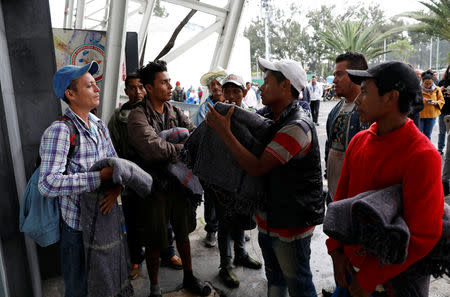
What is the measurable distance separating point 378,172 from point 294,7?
179ft

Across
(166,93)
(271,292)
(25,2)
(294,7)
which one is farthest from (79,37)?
(294,7)

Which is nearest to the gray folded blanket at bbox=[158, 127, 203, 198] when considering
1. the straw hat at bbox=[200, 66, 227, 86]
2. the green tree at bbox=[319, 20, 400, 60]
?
the straw hat at bbox=[200, 66, 227, 86]

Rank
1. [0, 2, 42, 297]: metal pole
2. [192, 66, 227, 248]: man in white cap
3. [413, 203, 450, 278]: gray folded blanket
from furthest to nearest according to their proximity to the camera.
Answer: [192, 66, 227, 248]: man in white cap < [0, 2, 42, 297]: metal pole < [413, 203, 450, 278]: gray folded blanket

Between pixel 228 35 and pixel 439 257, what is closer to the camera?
pixel 439 257

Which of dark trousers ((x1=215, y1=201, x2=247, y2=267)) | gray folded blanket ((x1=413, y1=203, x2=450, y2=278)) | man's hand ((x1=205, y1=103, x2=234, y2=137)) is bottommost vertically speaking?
dark trousers ((x1=215, y1=201, x2=247, y2=267))

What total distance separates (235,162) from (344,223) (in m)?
0.69

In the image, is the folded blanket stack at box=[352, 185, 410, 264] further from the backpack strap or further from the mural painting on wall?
the mural painting on wall

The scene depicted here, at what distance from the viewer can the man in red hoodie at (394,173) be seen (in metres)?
1.28

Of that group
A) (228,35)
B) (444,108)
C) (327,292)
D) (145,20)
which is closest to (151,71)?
(327,292)

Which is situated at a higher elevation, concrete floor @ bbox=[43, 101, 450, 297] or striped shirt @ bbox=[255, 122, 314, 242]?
striped shirt @ bbox=[255, 122, 314, 242]

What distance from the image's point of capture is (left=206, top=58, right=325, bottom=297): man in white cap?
175 centimetres

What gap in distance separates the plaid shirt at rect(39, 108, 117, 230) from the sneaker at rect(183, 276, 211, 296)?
1190mm

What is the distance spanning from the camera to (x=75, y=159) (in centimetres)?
198

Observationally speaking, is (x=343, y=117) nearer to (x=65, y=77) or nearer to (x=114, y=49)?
(x=65, y=77)
